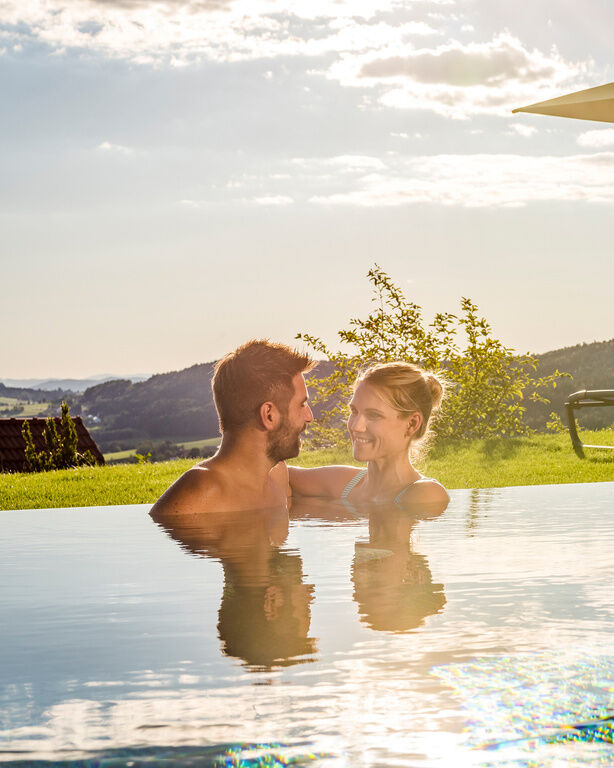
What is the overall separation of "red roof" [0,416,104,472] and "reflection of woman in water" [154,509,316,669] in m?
19.4

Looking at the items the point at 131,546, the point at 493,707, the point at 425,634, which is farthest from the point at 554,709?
the point at 131,546

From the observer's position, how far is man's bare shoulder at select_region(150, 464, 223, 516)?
18.0 feet

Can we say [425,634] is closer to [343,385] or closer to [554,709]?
[554,709]

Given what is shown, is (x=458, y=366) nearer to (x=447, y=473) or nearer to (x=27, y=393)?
(x=447, y=473)

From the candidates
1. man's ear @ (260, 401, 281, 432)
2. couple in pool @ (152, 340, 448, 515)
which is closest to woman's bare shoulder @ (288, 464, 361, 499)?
couple in pool @ (152, 340, 448, 515)

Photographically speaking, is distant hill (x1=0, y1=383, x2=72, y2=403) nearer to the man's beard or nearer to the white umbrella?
the white umbrella

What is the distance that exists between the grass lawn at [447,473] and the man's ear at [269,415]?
254 inches

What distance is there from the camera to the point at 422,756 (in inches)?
80.3

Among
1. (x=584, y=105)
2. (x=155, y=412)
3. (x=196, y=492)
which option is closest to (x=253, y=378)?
(x=196, y=492)

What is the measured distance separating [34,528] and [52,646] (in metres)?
3.88

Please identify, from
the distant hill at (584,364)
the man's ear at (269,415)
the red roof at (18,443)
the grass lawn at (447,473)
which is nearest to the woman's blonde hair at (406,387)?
the man's ear at (269,415)

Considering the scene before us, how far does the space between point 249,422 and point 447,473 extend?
892cm

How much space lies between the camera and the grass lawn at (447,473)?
480 inches

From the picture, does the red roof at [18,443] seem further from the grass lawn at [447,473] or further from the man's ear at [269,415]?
the man's ear at [269,415]
